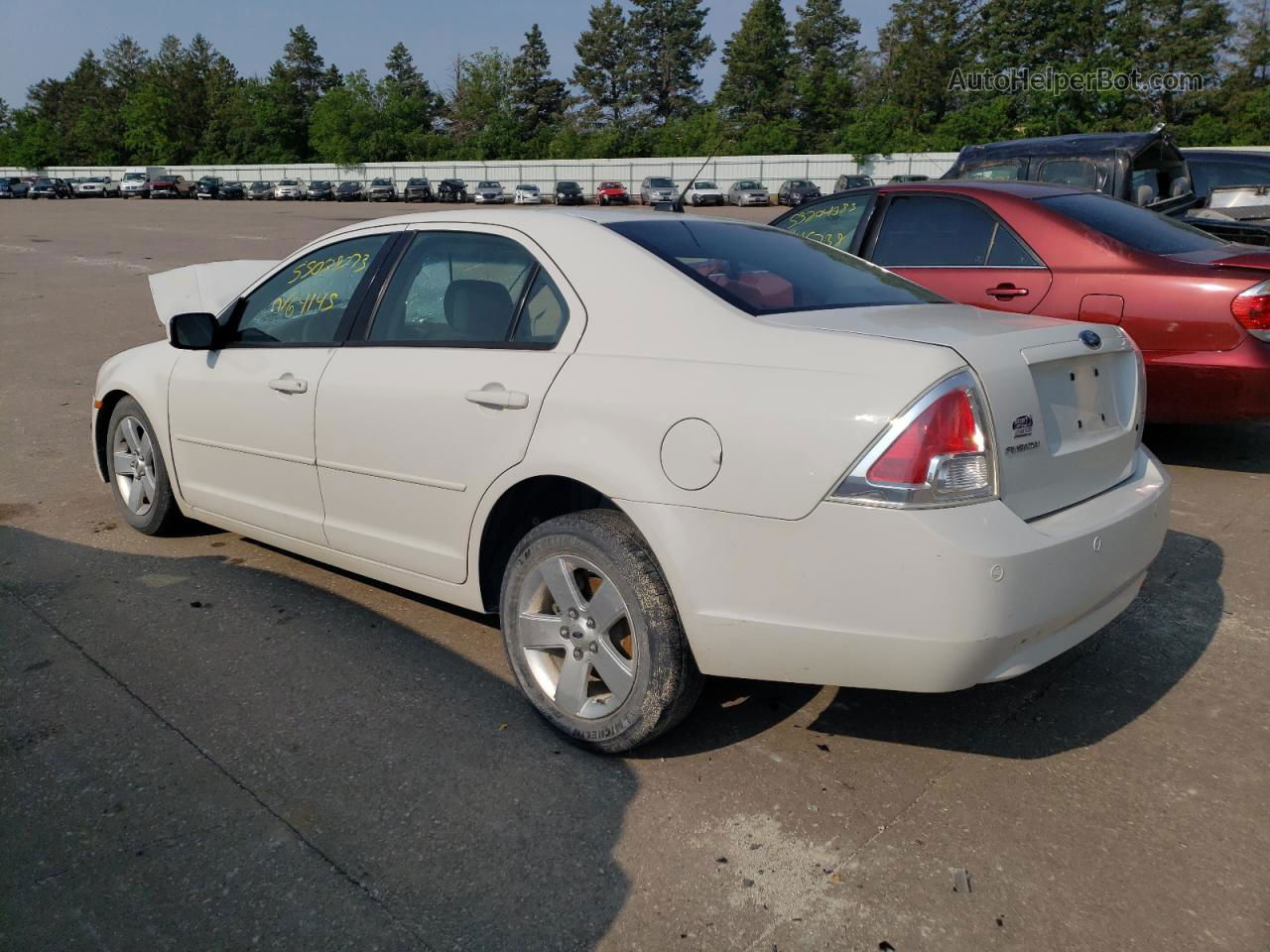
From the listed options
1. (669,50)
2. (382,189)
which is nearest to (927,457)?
(382,189)

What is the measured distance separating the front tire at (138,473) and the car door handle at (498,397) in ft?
7.32

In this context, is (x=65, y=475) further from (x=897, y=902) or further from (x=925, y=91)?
(x=925, y=91)

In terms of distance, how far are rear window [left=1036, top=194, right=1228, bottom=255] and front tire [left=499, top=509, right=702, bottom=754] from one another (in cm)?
412

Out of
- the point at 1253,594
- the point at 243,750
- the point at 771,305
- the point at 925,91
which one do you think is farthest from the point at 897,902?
the point at 925,91

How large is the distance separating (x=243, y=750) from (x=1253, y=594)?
380 cm

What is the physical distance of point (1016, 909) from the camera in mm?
2410

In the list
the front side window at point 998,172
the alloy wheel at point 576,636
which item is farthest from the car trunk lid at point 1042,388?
the front side window at point 998,172

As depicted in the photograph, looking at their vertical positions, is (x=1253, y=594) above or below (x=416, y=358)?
below

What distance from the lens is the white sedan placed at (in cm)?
254

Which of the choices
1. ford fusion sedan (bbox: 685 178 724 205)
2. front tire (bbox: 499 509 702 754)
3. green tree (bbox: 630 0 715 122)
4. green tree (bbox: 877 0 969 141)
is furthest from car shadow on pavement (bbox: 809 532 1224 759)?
green tree (bbox: 630 0 715 122)

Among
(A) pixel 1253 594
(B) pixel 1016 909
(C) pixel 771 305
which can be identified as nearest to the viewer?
(B) pixel 1016 909

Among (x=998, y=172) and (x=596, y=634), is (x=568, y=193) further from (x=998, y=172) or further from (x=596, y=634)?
(x=596, y=634)

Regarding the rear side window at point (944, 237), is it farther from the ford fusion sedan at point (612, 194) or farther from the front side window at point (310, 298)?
the ford fusion sedan at point (612, 194)

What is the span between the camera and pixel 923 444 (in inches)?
98.1
